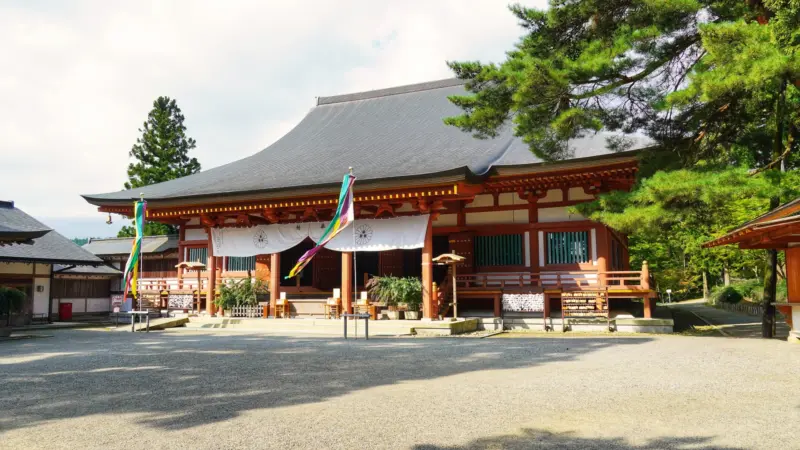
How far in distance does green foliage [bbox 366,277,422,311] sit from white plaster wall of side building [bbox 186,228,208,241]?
25.5 ft

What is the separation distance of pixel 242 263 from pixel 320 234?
4.20 metres

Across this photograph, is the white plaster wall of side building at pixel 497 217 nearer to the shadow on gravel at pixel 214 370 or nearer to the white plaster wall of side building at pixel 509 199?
the white plaster wall of side building at pixel 509 199

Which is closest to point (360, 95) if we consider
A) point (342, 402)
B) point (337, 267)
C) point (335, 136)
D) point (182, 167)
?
point (335, 136)

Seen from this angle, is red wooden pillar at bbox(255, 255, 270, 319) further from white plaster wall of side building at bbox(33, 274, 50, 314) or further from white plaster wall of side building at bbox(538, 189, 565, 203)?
white plaster wall of side building at bbox(33, 274, 50, 314)

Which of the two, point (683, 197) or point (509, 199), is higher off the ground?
point (509, 199)

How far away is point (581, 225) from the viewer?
15.2m

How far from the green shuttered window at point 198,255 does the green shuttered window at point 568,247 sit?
11.7 meters

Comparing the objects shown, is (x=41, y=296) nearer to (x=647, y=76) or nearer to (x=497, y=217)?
(x=497, y=217)

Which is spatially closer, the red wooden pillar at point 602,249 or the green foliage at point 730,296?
the red wooden pillar at point 602,249

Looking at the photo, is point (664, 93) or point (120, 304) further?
point (120, 304)

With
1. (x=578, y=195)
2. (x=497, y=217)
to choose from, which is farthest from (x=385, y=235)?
(x=578, y=195)

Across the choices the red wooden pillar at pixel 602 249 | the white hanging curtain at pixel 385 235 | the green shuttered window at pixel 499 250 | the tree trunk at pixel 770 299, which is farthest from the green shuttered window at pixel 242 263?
the tree trunk at pixel 770 299

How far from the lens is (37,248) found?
2184cm

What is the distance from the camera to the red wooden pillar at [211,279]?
17.7 metres
